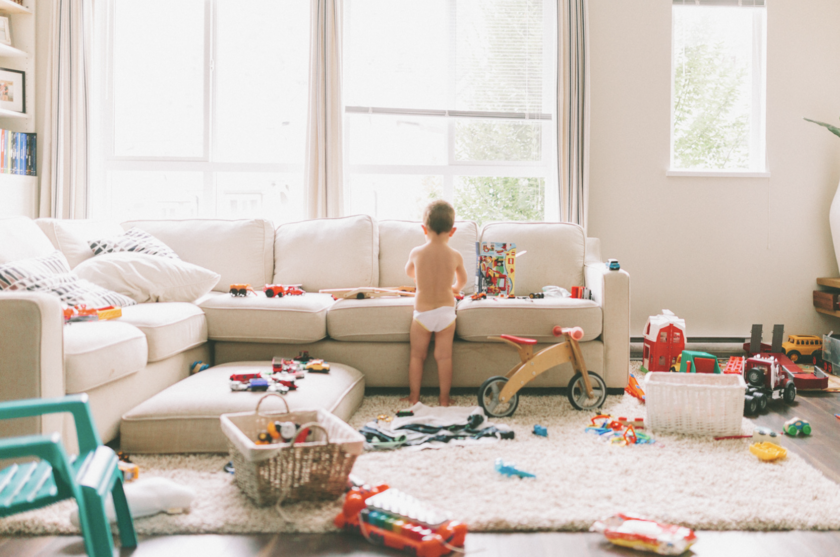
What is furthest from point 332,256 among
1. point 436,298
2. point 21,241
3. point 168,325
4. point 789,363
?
point 789,363

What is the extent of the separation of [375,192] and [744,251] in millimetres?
A: 2566

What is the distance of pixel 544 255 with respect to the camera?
3.19 m

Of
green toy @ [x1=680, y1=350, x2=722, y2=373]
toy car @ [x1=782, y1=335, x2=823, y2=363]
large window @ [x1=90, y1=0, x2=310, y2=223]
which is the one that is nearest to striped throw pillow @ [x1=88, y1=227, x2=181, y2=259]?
large window @ [x1=90, y1=0, x2=310, y2=223]

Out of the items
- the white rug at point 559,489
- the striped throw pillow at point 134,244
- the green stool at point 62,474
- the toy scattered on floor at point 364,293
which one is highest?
the striped throw pillow at point 134,244

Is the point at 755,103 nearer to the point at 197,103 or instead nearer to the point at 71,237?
the point at 197,103

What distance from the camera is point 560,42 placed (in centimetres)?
382

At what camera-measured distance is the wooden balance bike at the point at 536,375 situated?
2.35m

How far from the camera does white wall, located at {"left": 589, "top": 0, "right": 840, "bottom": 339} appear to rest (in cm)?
393

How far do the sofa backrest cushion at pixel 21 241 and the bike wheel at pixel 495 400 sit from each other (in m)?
1.91

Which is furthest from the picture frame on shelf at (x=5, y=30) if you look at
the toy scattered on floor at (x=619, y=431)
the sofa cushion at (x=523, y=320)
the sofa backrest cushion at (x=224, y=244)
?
the toy scattered on floor at (x=619, y=431)

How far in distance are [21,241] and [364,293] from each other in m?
1.44

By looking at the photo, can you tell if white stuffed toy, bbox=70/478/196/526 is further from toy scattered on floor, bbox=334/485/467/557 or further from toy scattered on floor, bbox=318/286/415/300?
toy scattered on floor, bbox=318/286/415/300

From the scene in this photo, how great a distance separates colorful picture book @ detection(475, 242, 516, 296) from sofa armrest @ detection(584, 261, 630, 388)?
1.67 feet

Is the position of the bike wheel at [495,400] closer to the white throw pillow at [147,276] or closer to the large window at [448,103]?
the white throw pillow at [147,276]
